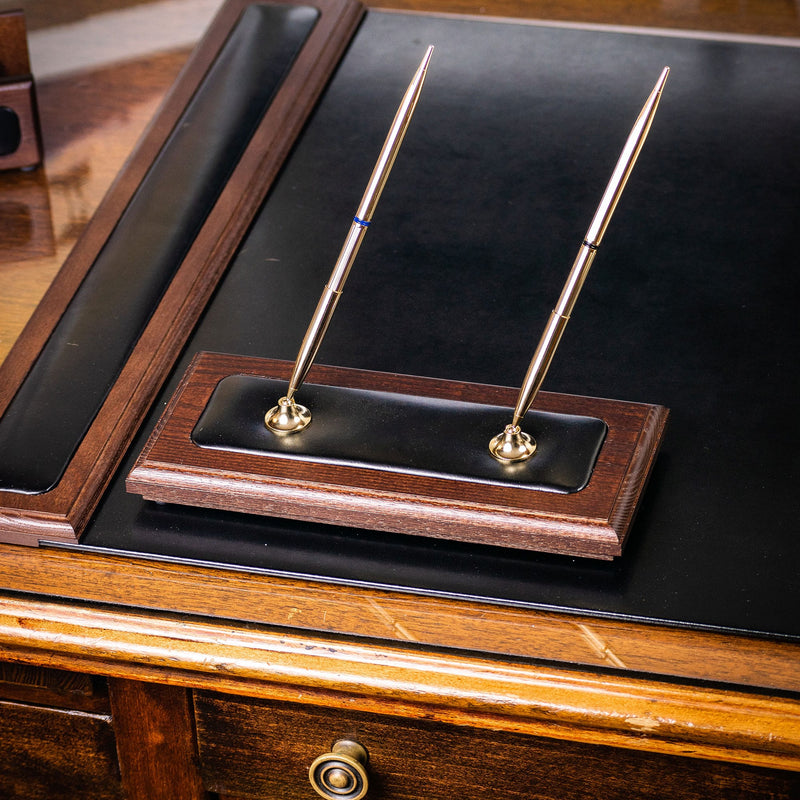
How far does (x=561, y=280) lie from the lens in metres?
0.85

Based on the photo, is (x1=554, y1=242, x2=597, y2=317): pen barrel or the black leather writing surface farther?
the black leather writing surface

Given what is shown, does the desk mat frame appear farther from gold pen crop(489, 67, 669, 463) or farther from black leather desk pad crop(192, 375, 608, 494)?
gold pen crop(489, 67, 669, 463)

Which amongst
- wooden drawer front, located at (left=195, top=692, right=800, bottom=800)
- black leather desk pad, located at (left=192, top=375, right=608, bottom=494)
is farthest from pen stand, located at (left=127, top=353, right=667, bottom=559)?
wooden drawer front, located at (left=195, top=692, right=800, bottom=800)

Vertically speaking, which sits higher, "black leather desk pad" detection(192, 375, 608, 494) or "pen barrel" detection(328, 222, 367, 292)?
"pen barrel" detection(328, 222, 367, 292)

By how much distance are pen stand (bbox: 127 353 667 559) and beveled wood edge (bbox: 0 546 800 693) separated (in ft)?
0.13

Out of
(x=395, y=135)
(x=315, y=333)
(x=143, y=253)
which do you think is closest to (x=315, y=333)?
(x=315, y=333)

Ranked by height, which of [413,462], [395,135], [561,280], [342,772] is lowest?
[342,772]

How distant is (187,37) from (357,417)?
0.70 m

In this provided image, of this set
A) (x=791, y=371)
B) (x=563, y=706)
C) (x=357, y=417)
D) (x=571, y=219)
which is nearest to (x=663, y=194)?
(x=571, y=219)

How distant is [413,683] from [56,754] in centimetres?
29

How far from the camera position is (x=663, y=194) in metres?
0.94

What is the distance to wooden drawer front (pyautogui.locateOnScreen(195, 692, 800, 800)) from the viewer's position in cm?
64

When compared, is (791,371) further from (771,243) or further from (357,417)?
(357,417)

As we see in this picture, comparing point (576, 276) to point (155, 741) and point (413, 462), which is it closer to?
point (413, 462)
